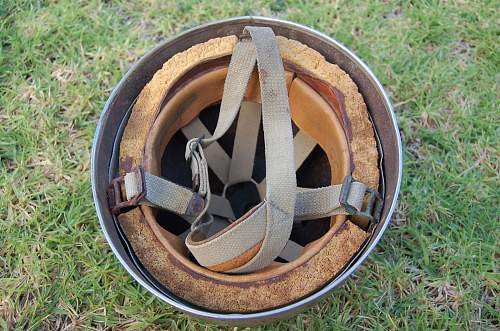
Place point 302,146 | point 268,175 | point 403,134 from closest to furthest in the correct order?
point 268,175 < point 302,146 < point 403,134

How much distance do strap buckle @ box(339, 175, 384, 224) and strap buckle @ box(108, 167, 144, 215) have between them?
1.27ft

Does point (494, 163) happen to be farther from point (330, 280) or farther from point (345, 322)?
point (330, 280)

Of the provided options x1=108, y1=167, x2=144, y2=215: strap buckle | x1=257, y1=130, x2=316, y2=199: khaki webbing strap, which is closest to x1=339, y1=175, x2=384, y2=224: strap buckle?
x1=257, y1=130, x2=316, y2=199: khaki webbing strap

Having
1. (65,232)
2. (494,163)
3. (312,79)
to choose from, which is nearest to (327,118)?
(312,79)

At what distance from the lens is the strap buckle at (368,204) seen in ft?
3.48

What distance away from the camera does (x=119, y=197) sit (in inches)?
43.3

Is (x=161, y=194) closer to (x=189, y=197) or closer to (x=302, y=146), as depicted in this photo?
(x=189, y=197)

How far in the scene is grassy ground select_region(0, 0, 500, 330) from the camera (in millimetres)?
1351

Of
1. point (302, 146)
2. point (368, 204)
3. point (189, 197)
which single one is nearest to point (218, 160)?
point (302, 146)

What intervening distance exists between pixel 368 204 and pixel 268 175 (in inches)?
8.2

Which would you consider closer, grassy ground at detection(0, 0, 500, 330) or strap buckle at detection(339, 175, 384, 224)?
strap buckle at detection(339, 175, 384, 224)

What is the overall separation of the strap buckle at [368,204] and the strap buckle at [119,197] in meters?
0.39

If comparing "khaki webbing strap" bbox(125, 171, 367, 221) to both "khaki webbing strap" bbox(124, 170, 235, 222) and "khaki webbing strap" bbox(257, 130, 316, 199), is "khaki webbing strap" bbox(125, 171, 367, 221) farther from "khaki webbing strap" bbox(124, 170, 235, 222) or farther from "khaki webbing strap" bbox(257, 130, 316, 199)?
"khaki webbing strap" bbox(257, 130, 316, 199)

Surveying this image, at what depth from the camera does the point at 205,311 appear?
3.40ft
